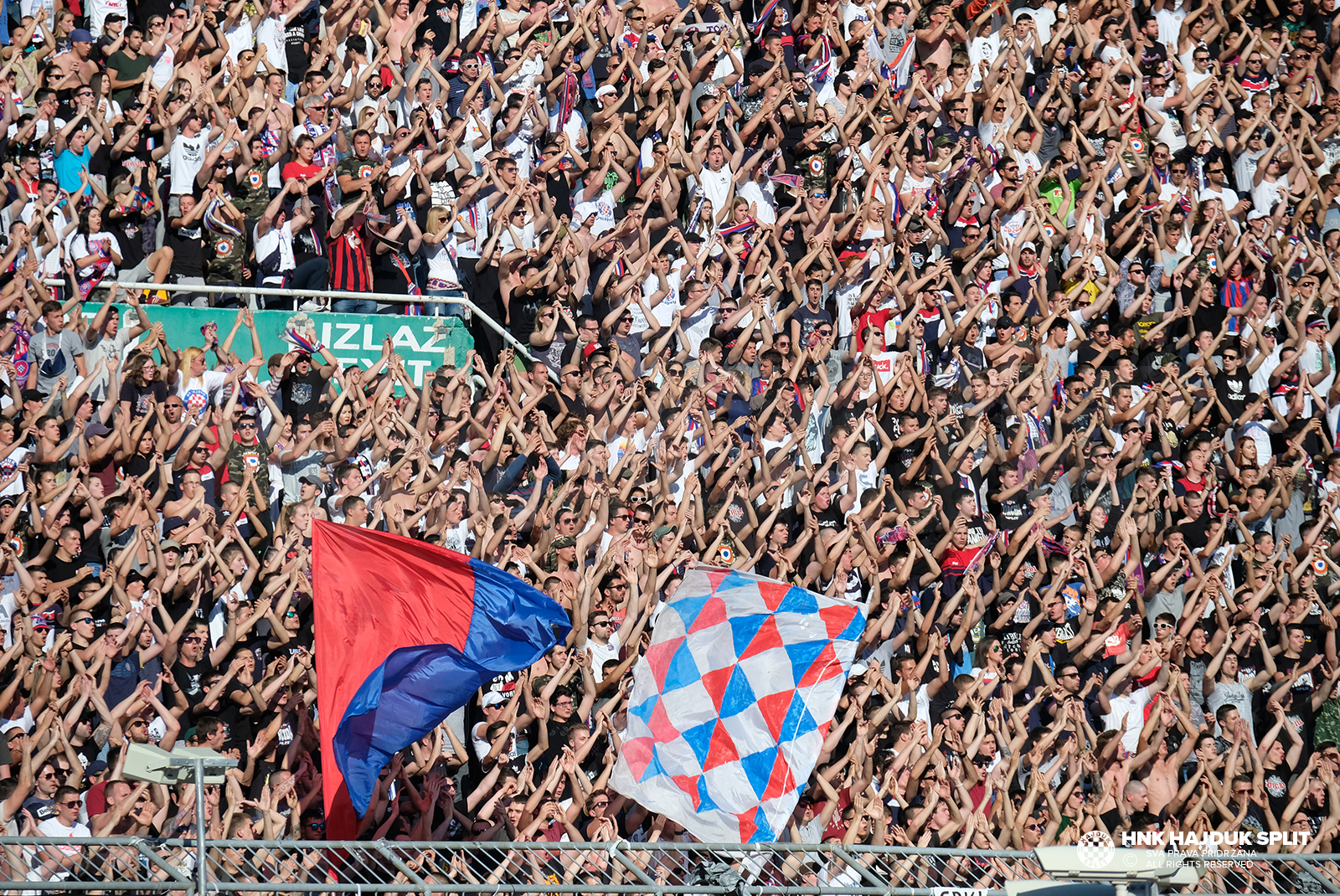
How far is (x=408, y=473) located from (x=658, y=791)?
3.33m

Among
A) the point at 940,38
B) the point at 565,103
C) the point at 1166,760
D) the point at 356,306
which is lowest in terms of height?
the point at 1166,760

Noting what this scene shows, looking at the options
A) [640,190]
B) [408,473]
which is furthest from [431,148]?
[408,473]

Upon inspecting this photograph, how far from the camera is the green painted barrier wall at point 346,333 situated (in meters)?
15.0

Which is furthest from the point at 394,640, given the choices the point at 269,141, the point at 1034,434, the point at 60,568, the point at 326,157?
the point at 1034,434

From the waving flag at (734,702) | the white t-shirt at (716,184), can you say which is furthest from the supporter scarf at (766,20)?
the waving flag at (734,702)

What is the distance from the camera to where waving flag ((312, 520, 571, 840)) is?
11.6 meters

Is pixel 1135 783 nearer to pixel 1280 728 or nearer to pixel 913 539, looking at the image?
pixel 1280 728

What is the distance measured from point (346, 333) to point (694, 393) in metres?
2.76

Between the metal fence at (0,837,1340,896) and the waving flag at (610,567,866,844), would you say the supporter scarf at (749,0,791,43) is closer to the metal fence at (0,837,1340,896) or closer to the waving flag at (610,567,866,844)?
the waving flag at (610,567,866,844)

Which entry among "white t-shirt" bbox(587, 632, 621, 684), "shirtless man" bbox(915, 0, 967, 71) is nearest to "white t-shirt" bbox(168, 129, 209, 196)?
"white t-shirt" bbox(587, 632, 621, 684)

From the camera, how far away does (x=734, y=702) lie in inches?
510

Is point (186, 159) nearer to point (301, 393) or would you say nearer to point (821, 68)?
point (301, 393)

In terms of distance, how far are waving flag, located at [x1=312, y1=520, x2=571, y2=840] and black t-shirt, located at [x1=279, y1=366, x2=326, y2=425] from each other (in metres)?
3.07

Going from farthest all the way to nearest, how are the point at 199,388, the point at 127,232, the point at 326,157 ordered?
the point at 326,157 < the point at 127,232 < the point at 199,388
